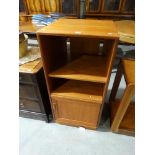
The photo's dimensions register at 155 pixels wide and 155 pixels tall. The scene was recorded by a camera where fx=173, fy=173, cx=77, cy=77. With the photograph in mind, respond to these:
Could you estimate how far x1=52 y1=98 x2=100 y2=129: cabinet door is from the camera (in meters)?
1.35

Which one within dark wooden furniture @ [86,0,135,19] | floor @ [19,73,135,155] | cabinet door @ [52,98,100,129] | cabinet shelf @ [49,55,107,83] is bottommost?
floor @ [19,73,135,155]

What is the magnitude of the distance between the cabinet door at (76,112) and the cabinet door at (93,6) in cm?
155

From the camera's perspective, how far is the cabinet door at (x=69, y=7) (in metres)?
2.34

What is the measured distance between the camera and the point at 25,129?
1531mm

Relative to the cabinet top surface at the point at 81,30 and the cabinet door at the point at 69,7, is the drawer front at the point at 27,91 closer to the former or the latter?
the cabinet top surface at the point at 81,30

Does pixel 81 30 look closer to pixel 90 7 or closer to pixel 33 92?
pixel 33 92

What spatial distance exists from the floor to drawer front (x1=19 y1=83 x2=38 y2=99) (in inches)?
12.4

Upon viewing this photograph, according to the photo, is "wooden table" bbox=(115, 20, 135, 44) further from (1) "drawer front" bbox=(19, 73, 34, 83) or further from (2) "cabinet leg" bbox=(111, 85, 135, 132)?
(1) "drawer front" bbox=(19, 73, 34, 83)

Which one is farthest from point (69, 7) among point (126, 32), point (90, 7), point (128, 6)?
point (126, 32)

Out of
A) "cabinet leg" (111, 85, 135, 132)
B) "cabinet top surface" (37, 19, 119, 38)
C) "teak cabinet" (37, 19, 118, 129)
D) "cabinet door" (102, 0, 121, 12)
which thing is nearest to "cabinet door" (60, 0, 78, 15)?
"cabinet door" (102, 0, 121, 12)
